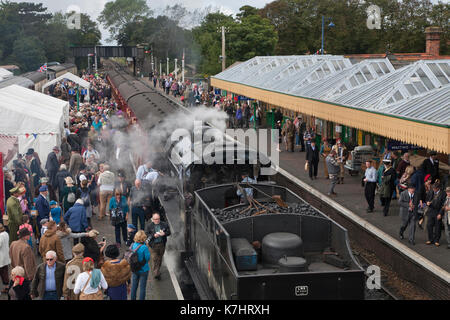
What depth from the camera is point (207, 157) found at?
11883mm

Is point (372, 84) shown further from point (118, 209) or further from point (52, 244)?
point (52, 244)

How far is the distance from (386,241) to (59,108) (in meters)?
15.4

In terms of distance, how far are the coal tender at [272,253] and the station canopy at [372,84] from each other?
5062mm

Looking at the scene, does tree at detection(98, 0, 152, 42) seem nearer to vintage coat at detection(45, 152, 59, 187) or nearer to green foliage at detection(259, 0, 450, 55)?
green foliage at detection(259, 0, 450, 55)

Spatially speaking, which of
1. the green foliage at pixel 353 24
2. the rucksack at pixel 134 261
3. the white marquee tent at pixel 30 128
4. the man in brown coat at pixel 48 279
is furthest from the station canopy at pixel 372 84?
the green foliage at pixel 353 24

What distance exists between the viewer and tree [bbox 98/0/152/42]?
158m

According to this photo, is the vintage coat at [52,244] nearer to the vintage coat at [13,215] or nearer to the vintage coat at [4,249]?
the vintage coat at [4,249]

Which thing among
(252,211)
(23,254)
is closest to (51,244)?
(23,254)

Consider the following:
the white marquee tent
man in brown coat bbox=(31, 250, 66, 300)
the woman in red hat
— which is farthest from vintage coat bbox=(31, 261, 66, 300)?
the white marquee tent

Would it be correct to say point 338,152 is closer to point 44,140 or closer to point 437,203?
point 437,203

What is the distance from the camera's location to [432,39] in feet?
131

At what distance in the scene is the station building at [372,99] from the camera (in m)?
13.2

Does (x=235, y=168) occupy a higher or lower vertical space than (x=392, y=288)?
higher

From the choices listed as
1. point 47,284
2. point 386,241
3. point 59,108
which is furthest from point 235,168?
point 59,108
